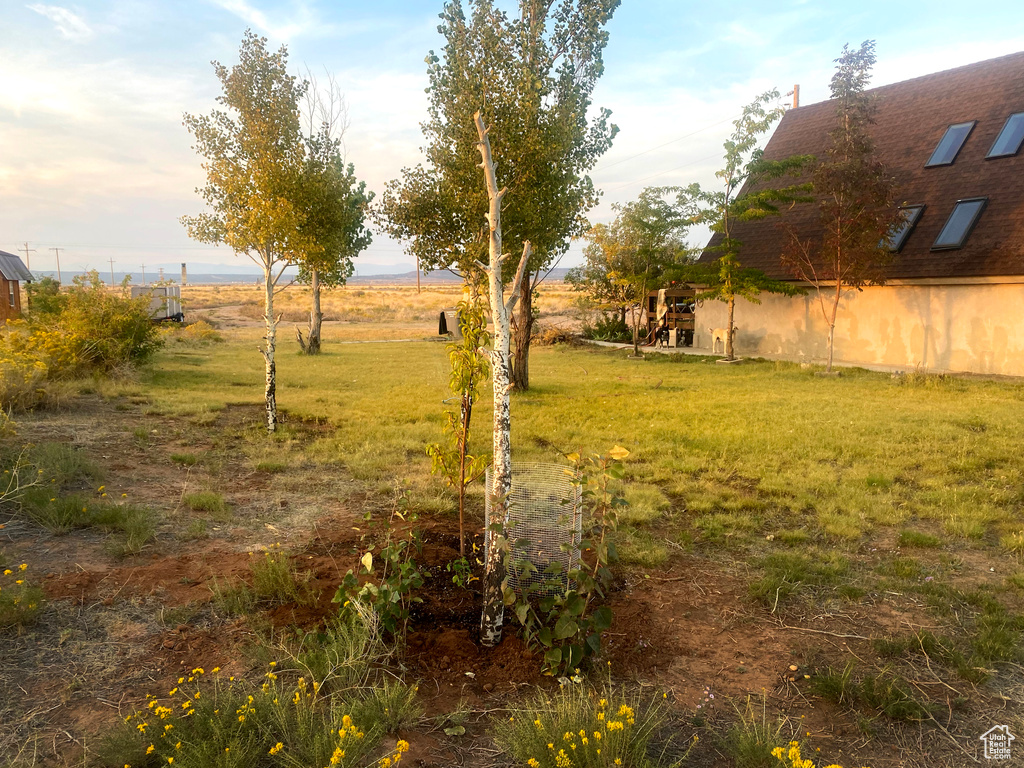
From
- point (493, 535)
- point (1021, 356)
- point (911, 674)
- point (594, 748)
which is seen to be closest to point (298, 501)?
point (493, 535)

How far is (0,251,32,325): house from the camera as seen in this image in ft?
99.6

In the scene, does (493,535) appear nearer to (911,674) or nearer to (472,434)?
(911,674)

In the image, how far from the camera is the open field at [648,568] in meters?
3.29

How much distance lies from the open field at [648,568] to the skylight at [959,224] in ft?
23.1

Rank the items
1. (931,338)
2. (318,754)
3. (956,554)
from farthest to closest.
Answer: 1. (931,338)
2. (956,554)
3. (318,754)

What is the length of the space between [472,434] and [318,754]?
22.5 feet

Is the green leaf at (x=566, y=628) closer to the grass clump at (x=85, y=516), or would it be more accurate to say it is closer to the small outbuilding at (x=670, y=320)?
the grass clump at (x=85, y=516)

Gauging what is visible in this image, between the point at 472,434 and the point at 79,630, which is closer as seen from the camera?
the point at 79,630

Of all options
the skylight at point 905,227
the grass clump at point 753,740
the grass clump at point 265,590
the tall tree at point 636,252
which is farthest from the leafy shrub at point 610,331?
the grass clump at point 753,740

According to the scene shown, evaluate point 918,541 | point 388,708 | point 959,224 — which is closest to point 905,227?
point 959,224

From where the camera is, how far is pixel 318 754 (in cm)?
267

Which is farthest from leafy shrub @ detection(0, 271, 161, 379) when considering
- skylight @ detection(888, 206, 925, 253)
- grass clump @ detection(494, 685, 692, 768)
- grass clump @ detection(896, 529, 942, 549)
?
skylight @ detection(888, 206, 925, 253)

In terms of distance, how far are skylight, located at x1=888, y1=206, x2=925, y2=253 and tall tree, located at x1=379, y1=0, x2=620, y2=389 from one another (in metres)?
9.44

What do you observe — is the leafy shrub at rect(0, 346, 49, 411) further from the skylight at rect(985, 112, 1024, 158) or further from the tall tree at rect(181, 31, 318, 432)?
the skylight at rect(985, 112, 1024, 158)
